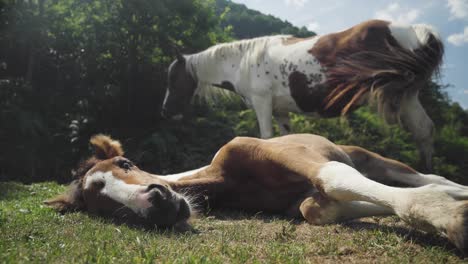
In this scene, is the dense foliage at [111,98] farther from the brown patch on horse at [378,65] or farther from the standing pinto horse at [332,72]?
the brown patch on horse at [378,65]

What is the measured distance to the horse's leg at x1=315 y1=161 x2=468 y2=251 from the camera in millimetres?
1895

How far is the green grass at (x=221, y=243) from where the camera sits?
1981 mm

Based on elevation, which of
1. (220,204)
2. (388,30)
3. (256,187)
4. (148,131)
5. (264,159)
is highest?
(388,30)

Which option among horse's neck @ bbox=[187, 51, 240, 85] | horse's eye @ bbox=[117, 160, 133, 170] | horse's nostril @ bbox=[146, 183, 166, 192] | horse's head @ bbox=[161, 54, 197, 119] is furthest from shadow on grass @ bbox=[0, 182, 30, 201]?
horse's neck @ bbox=[187, 51, 240, 85]

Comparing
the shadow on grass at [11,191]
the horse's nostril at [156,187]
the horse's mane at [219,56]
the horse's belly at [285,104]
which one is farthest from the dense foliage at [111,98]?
the horse's nostril at [156,187]

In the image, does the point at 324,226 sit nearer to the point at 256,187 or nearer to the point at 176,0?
the point at 256,187

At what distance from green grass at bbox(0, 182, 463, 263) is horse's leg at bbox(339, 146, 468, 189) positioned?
5.60ft

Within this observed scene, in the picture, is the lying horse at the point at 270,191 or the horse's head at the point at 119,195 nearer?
the lying horse at the point at 270,191

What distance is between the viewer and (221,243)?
2.36 meters

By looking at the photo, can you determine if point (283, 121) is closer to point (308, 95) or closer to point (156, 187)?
point (308, 95)

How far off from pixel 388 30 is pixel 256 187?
366cm

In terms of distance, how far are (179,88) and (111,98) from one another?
6.54ft

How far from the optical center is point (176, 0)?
1021 centimetres

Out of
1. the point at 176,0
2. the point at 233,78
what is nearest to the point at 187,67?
the point at 233,78
